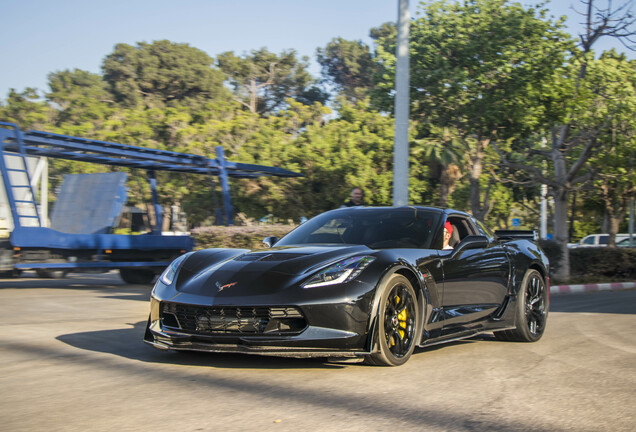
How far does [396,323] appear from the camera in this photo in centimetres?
557

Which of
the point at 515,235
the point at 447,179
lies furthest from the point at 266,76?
the point at 515,235

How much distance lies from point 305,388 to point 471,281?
236cm

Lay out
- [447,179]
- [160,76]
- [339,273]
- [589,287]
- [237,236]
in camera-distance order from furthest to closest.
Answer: [160,76] → [447,179] → [237,236] → [589,287] → [339,273]

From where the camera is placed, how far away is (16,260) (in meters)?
14.5

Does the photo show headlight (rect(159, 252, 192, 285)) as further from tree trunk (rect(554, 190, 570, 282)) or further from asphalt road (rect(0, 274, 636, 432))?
tree trunk (rect(554, 190, 570, 282))

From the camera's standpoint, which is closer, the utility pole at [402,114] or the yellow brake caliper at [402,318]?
the yellow brake caliper at [402,318]

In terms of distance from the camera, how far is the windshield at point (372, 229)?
20.8 feet

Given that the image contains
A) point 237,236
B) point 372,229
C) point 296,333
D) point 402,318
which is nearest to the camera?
point 296,333

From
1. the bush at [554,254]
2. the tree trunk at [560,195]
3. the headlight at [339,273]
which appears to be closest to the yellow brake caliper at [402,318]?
the headlight at [339,273]

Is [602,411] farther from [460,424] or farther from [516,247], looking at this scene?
[516,247]

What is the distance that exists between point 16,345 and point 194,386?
2595mm

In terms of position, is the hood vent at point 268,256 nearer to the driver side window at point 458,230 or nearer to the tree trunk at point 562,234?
the driver side window at point 458,230

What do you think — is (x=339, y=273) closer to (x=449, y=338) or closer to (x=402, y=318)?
(x=402, y=318)

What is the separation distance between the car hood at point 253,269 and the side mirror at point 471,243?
105 cm
